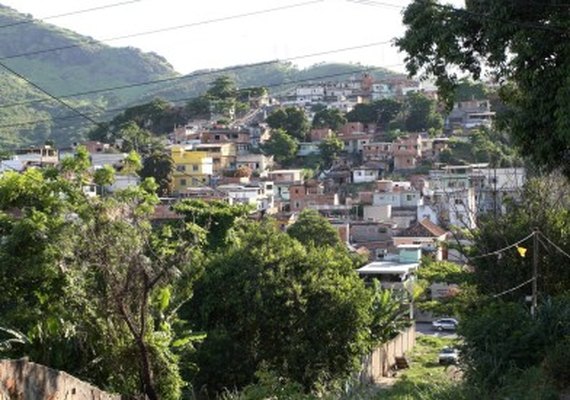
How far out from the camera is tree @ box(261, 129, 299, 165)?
70325mm

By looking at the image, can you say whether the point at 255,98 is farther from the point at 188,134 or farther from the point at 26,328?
the point at 26,328

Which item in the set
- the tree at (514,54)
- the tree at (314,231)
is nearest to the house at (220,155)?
the tree at (314,231)

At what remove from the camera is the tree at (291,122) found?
75875 mm

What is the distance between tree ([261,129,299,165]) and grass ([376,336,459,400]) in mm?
42396

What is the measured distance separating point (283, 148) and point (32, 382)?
63.0 meters

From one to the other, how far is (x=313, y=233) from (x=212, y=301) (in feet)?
65.5

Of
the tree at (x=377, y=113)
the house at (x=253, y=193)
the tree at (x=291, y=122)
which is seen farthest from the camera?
the tree at (x=377, y=113)

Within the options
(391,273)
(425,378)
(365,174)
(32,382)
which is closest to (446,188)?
(391,273)

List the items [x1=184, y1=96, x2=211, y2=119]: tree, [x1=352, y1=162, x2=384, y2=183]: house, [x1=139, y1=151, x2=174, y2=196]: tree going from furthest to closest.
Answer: [x1=184, y1=96, x2=211, y2=119]: tree
[x1=352, y1=162, x2=384, y2=183]: house
[x1=139, y1=151, x2=174, y2=196]: tree

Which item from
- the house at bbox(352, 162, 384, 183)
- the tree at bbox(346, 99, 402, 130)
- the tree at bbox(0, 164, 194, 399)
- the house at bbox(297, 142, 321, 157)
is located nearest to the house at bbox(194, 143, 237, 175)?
the house at bbox(297, 142, 321, 157)

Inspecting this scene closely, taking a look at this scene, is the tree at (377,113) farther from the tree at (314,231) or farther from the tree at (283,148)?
the tree at (314,231)

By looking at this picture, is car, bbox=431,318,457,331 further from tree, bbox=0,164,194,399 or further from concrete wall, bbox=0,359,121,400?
concrete wall, bbox=0,359,121,400

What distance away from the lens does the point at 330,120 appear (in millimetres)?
80125

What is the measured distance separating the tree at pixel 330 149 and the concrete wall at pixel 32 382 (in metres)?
60.6
